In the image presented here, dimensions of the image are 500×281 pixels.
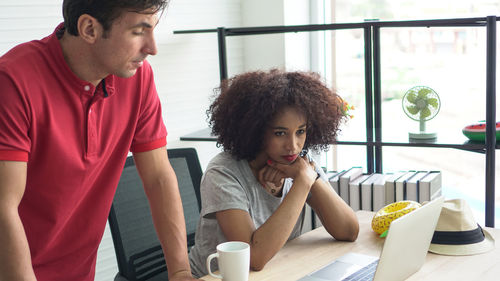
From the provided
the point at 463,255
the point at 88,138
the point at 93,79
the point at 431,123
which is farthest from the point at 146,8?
the point at 431,123

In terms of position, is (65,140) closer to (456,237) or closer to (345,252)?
(345,252)

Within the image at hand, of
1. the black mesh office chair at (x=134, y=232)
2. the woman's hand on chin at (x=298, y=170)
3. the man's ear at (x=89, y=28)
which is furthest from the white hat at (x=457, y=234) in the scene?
the man's ear at (x=89, y=28)

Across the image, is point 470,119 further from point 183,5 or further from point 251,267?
point 251,267

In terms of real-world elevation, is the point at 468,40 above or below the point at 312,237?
above

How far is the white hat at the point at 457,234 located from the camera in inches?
65.2

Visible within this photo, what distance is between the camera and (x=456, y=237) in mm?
1670

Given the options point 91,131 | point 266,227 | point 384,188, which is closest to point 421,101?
point 384,188

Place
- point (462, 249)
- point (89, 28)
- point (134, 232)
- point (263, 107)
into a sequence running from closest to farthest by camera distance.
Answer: point (89, 28)
point (462, 249)
point (263, 107)
point (134, 232)

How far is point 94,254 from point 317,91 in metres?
0.83

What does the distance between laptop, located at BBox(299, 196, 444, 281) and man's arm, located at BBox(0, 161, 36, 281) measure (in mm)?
685

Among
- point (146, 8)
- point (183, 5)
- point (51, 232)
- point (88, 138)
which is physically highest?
point (183, 5)

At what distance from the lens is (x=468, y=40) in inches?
113

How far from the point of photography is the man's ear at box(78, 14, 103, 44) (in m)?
1.24

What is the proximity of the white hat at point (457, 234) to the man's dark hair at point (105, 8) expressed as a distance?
1.00 meters
